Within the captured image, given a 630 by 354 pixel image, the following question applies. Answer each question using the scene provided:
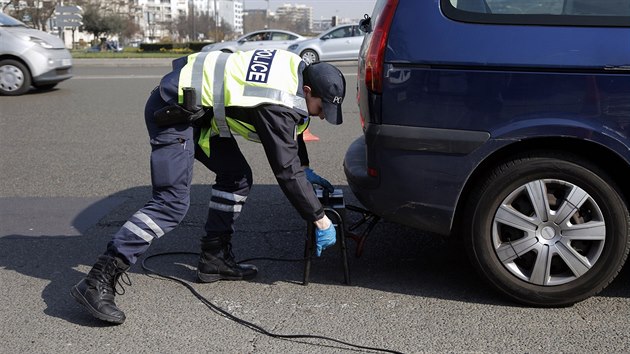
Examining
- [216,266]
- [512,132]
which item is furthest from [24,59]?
[512,132]

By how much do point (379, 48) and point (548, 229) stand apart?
1250 millimetres

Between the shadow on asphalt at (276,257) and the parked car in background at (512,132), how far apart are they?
370 millimetres

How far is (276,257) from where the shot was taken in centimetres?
448

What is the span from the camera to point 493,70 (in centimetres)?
342

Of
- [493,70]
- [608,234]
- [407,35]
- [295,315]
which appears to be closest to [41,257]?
[295,315]

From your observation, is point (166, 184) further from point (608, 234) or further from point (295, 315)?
point (608, 234)

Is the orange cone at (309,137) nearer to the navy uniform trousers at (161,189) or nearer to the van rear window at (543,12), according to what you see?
the navy uniform trousers at (161,189)

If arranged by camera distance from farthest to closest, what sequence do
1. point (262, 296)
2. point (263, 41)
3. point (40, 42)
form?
1. point (263, 41)
2. point (40, 42)
3. point (262, 296)

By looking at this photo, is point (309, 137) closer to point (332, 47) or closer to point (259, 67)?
point (259, 67)

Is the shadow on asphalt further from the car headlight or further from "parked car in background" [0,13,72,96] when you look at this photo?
the car headlight

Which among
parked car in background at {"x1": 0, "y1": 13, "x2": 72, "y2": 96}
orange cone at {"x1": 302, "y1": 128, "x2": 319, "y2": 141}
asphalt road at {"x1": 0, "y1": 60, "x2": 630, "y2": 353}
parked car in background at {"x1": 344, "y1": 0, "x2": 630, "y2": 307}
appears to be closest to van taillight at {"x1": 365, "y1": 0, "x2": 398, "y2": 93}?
parked car in background at {"x1": 344, "y1": 0, "x2": 630, "y2": 307}

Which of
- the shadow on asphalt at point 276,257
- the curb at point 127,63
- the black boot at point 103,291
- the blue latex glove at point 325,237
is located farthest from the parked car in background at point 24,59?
the curb at point 127,63

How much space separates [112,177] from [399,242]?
3.04m

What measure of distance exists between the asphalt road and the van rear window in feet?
4.77
